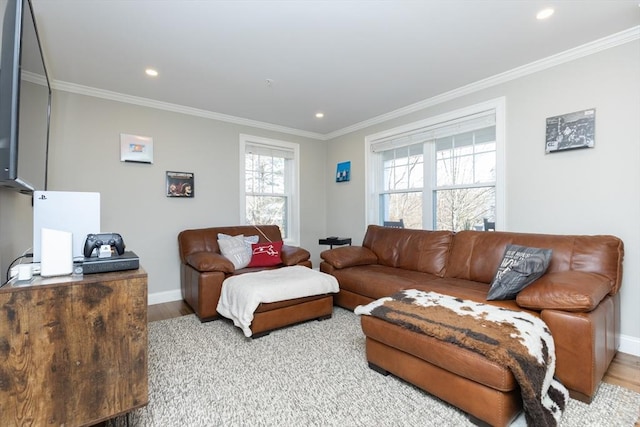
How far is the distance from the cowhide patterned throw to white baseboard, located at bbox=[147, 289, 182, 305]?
2.76m

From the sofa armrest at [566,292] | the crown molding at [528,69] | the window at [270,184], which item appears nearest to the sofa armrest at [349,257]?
the window at [270,184]

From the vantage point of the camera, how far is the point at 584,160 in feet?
8.26

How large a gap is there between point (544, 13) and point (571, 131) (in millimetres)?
1049

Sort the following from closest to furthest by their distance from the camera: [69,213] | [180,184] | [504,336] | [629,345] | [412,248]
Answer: [504,336] < [69,213] < [629,345] < [412,248] < [180,184]

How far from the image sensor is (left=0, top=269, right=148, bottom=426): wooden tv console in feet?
3.74

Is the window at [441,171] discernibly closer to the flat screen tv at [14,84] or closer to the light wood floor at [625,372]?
the light wood floor at [625,372]

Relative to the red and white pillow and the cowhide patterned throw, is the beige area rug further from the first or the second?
the red and white pillow

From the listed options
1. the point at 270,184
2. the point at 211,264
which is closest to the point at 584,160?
the point at 211,264

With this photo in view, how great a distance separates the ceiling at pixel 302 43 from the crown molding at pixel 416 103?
0.12 feet

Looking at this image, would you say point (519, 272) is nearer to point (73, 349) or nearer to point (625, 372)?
point (625, 372)

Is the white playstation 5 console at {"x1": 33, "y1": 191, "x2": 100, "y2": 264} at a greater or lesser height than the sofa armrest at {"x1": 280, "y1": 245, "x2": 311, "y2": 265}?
greater

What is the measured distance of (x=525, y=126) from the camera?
286cm

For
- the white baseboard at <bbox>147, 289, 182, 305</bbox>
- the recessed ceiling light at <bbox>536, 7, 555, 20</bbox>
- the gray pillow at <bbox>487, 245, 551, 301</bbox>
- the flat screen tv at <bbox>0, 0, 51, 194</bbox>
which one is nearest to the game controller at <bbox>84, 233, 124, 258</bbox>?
the flat screen tv at <bbox>0, 0, 51, 194</bbox>

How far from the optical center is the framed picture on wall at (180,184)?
373cm
